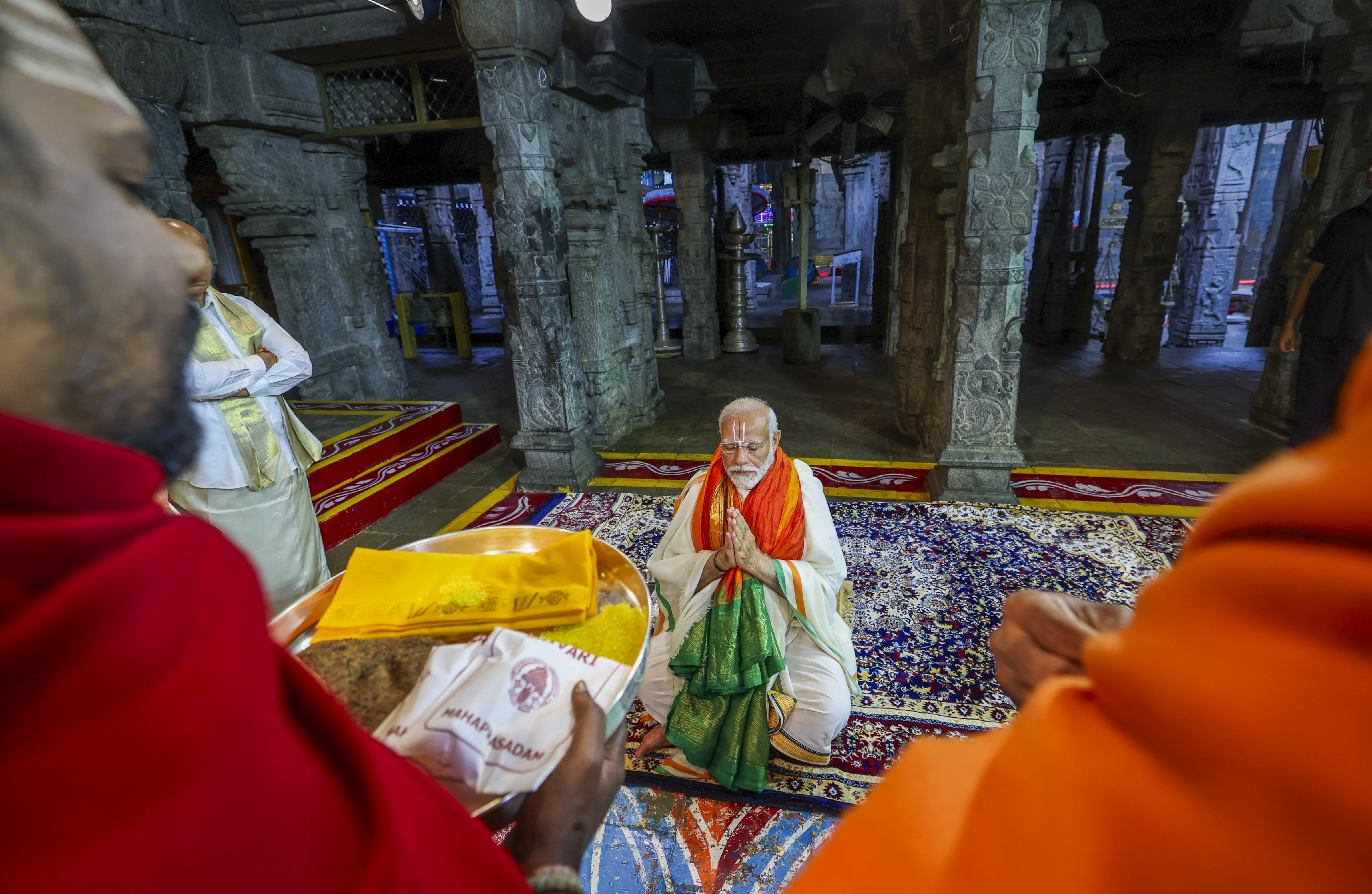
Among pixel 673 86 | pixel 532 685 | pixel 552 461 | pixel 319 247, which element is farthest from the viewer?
pixel 319 247

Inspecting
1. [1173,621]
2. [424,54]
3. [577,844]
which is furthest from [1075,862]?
[424,54]

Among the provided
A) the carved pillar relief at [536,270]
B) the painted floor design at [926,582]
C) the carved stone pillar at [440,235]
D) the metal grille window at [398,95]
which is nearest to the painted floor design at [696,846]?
the painted floor design at [926,582]

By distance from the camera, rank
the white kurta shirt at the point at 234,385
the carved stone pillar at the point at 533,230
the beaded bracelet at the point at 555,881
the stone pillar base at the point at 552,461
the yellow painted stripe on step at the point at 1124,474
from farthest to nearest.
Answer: the stone pillar base at the point at 552,461
the yellow painted stripe on step at the point at 1124,474
the carved stone pillar at the point at 533,230
the white kurta shirt at the point at 234,385
the beaded bracelet at the point at 555,881

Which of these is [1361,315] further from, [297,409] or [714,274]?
[297,409]

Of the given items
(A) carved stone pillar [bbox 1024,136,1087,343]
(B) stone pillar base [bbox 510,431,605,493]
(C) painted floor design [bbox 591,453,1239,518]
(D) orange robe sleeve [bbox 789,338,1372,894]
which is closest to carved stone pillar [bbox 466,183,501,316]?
(B) stone pillar base [bbox 510,431,605,493]

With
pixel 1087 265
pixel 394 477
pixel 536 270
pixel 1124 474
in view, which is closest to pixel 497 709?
pixel 536 270

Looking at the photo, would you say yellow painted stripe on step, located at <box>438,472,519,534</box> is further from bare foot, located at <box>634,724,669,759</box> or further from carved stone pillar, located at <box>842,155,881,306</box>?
carved stone pillar, located at <box>842,155,881,306</box>

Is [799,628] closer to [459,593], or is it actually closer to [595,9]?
[459,593]

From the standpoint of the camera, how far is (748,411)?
8.04 feet

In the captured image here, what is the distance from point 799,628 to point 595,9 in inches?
182

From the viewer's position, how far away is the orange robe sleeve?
13.1 inches

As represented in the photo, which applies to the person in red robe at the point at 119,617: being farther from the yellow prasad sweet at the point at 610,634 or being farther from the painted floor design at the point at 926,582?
the painted floor design at the point at 926,582

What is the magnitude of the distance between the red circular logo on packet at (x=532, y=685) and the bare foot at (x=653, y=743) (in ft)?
5.51

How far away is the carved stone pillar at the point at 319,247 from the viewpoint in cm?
632
